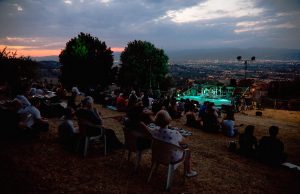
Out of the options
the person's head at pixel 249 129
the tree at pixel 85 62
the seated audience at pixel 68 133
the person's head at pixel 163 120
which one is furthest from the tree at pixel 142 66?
the person's head at pixel 163 120

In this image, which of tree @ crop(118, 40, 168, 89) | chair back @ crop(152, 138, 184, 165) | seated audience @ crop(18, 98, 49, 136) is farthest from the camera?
tree @ crop(118, 40, 168, 89)

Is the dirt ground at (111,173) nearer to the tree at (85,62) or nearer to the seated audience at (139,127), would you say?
the seated audience at (139,127)

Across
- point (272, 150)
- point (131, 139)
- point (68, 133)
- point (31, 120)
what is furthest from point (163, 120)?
point (31, 120)

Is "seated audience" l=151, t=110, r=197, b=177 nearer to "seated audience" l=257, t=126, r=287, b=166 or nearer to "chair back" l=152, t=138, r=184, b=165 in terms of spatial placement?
"chair back" l=152, t=138, r=184, b=165

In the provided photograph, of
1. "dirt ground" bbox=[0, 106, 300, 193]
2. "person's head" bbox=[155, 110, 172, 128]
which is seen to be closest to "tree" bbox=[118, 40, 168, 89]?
"dirt ground" bbox=[0, 106, 300, 193]

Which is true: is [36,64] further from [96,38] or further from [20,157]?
[20,157]

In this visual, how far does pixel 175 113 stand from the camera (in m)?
11.7

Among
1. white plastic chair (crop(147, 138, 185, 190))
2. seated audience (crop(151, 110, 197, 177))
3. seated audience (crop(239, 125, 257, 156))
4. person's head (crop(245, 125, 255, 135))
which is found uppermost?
seated audience (crop(151, 110, 197, 177))

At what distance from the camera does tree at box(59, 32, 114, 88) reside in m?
30.3

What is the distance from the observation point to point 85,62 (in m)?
30.5

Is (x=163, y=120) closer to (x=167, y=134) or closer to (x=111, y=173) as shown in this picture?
(x=167, y=134)

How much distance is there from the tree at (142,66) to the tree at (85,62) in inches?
314

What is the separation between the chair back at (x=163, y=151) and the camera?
4254 mm

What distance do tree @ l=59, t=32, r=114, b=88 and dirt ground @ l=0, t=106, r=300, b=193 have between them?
24.3 metres
